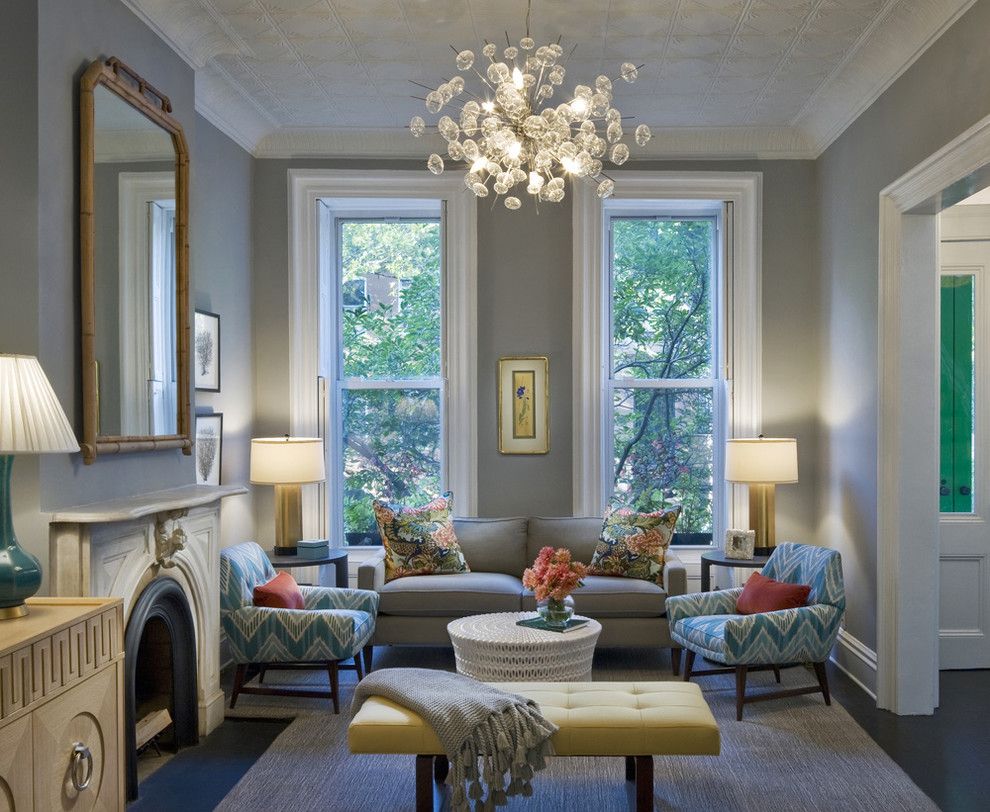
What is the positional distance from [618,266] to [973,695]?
333 centimetres

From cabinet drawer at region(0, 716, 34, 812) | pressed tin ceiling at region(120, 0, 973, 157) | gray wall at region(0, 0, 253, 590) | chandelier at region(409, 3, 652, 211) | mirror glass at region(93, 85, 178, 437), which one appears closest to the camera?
cabinet drawer at region(0, 716, 34, 812)

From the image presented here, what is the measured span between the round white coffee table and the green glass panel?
102 inches

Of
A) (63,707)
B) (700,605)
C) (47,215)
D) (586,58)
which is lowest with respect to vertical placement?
(700,605)

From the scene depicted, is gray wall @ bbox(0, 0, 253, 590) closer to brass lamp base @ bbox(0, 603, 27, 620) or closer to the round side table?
brass lamp base @ bbox(0, 603, 27, 620)

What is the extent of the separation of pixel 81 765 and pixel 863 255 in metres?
4.51

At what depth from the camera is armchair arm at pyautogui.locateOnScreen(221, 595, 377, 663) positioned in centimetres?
480

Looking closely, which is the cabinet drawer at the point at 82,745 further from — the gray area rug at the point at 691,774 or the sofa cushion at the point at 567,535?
the sofa cushion at the point at 567,535

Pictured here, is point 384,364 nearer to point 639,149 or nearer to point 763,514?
point 639,149

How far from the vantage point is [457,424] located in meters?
6.51

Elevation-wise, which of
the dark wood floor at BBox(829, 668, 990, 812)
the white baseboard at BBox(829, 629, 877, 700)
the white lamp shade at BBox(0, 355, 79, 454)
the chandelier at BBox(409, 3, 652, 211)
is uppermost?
the chandelier at BBox(409, 3, 652, 211)

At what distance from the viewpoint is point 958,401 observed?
5836 mm

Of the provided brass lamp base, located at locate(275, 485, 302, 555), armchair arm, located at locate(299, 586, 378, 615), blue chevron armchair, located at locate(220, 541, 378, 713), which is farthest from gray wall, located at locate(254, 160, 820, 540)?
blue chevron armchair, located at locate(220, 541, 378, 713)

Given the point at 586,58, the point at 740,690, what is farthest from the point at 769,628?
the point at 586,58

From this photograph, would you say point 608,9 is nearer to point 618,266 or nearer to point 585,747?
point 618,266
